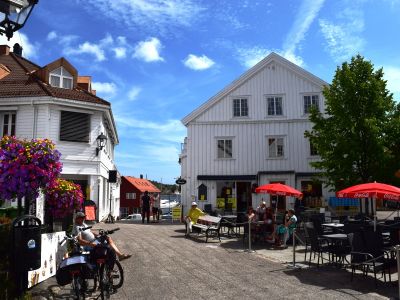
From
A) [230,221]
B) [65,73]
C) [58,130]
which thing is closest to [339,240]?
[230,221]

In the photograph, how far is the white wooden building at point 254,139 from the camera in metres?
26.8

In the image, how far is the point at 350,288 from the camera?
8.06 meters

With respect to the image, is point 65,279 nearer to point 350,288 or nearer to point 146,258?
point 146,258

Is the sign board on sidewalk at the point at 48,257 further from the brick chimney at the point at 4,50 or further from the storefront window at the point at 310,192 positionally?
the brick chimney at the point at 4,50

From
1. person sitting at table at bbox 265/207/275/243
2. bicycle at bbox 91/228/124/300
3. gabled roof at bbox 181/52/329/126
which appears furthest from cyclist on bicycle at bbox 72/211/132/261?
gabled roof at bbox 181/52/329/126

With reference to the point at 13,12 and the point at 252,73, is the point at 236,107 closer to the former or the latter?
the point at 252,73

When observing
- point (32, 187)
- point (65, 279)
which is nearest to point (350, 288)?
point (65, 279)

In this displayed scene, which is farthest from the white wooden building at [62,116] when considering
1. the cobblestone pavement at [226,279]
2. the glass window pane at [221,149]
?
the cobblestone pavement at [226,279]

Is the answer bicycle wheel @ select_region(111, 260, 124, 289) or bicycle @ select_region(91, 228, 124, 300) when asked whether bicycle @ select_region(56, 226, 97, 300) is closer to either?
bicycle @ select_region(91, 228, 124, 300)

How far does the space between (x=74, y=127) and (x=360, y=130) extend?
1548 cm

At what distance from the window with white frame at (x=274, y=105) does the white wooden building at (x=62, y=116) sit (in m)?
11.4

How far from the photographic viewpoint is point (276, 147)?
1077 inches

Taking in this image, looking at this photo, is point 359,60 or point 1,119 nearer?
point 1,119

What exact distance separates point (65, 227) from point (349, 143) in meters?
15.4
